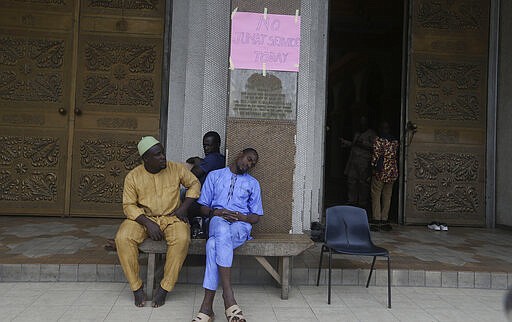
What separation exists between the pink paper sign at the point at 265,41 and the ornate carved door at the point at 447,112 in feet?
12.3

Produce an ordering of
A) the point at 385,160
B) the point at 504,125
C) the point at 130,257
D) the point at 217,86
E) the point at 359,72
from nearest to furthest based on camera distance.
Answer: the point at 130,257, the point at 217,86, the point at 385,160, the point at 504,125, the point at 359,72

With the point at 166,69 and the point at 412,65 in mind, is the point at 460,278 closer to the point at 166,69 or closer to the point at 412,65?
the point at 412,65

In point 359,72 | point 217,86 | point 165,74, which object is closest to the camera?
point 217,86

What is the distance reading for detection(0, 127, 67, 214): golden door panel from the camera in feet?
21.6

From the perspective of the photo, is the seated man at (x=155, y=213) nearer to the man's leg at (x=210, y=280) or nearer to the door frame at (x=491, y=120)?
the man's leg at (x=210, y=280)

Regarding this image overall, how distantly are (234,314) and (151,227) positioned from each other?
3.21 ft

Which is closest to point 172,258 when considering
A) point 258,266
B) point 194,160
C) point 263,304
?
point 263,304

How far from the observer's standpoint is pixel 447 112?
7.30 meters

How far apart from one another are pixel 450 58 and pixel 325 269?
4910 mm

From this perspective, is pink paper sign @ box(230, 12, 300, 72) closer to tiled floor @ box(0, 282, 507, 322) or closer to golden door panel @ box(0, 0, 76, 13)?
tiled floor @ box(0, 282, 507, 322)

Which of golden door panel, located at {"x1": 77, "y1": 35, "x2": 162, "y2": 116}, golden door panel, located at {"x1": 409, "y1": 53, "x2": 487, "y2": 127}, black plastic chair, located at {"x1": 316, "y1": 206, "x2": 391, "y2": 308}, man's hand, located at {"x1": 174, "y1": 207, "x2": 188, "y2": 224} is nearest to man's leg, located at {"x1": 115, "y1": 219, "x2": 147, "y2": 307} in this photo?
man's hand, located at {"x1": 174, "y1": 207, "x2": 188, "y2": 224}

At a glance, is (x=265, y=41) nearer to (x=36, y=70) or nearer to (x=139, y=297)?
(x=139, y=297)

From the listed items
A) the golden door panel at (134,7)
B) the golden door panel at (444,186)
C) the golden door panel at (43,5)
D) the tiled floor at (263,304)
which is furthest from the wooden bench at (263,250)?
the golden door panel at (43,5)

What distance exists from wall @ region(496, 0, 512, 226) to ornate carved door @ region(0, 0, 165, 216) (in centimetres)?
564
